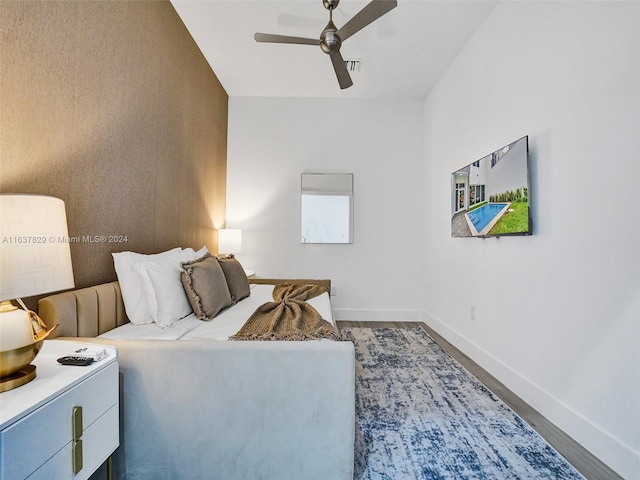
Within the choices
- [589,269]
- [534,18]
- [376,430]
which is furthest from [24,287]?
[534,18]

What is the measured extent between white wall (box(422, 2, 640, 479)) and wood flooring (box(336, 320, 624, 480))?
0.15ft

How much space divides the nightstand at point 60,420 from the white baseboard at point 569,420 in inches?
83.2

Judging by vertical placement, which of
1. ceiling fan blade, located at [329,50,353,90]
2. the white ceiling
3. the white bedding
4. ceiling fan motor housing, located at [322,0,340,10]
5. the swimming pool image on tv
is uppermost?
the white ceiling

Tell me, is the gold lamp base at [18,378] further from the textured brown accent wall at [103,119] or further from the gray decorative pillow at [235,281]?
the gray decorative pillow at [235,281]

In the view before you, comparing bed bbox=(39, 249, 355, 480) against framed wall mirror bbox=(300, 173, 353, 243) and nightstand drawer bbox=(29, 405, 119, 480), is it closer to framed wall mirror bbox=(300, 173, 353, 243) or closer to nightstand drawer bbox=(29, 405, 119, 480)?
nightstand drawer bbox=(29, 405, 119, 480)

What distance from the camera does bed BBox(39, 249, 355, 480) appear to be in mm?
1234

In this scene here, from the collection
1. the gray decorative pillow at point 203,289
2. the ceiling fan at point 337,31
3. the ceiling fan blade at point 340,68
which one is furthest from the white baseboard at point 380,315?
the ceiling fan at point 337,31

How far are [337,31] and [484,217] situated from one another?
68.7 inches

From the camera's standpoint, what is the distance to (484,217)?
97.2 inches

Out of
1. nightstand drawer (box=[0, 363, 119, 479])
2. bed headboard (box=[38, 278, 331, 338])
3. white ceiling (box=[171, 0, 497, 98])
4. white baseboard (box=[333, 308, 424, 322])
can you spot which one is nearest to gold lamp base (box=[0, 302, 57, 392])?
nightstand drawer (box=[0, 363, 119, 479])

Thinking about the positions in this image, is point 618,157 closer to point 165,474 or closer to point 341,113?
point 165,474

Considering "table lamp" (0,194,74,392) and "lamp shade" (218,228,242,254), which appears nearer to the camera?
"table lamp" (0,194,74,392)

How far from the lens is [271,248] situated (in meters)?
4.06

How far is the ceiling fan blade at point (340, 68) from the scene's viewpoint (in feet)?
7.68
